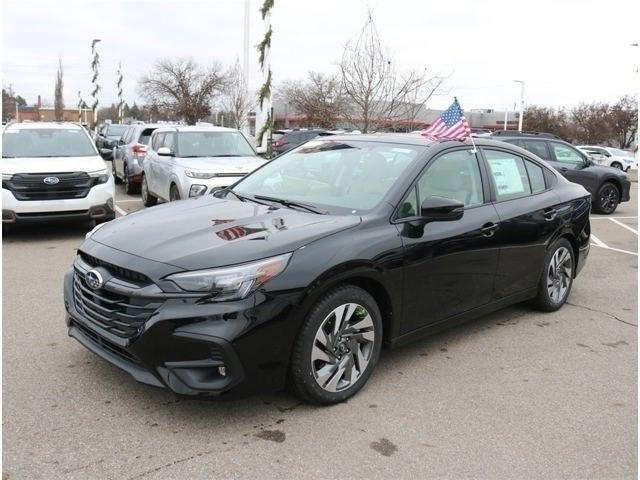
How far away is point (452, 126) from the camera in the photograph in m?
4.74

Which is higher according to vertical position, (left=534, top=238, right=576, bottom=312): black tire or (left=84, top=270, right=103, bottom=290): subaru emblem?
(left=84, top=270, right=103, bottom=290): subaru emblem

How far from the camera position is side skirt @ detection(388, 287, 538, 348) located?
3.94 metres

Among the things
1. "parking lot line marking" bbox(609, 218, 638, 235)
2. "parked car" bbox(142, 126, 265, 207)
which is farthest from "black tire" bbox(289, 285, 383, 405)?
"parking lot line marking" bbox(609, 218, 638, 235)

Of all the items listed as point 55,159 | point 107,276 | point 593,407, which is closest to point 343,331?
point 107,276

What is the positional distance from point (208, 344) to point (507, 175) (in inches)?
123

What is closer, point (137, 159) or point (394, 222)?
point (394, 222)

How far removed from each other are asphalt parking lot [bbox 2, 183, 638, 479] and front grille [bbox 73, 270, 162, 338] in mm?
494

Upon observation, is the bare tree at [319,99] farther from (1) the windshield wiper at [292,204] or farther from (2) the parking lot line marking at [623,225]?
(1) the windshield wiper at [292,204]

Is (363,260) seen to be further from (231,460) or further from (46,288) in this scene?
(46,288)

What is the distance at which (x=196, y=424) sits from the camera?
10.6 feet

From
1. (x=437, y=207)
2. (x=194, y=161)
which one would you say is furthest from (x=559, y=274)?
(x=194, y=161)

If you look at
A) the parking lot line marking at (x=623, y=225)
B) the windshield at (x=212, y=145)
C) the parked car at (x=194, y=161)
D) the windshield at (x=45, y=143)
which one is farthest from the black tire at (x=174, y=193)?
the parking lot line marking at (x=623, y=225)

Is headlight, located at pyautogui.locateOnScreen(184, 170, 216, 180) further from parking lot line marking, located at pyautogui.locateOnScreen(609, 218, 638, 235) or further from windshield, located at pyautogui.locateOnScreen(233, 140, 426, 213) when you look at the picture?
parking lot line marking, located at pyautogui.locateOnScreen(609, 218, 638, 235)

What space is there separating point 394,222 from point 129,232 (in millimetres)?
1685
